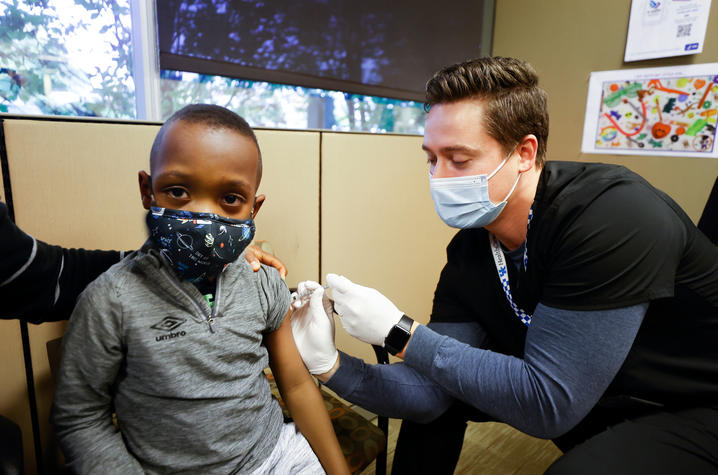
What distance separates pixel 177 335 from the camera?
2.66 feet

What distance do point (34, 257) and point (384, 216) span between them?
134 cm

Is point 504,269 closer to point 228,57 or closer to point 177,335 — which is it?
point 177,335

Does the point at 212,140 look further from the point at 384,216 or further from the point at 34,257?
the point at 384,216

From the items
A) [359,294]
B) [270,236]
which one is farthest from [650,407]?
[270,236]

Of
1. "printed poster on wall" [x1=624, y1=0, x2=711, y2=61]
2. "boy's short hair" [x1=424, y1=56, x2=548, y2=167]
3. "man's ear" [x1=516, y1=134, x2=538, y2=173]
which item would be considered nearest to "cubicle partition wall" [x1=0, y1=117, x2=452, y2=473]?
"boy's short hair" [x1=424, y1=56, x2=548, y2=167]

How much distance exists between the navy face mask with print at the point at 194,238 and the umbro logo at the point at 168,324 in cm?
9

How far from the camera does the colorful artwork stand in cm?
186

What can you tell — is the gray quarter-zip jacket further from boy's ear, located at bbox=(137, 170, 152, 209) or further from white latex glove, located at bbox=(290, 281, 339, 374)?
white latex glove, located at bbox=(290, 281, 339, 374)

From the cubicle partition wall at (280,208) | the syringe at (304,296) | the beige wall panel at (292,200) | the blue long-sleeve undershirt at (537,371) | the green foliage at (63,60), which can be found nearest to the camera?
the blue long-sleeve undershirt at (537,371)

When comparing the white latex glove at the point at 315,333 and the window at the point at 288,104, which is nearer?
the white latex glove at the point at 315,333

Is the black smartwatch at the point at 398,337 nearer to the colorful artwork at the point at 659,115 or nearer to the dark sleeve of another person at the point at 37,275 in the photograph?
the dark sleeve of another person at the point at 37,275

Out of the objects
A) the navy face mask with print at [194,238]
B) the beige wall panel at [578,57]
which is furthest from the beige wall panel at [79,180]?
the beige wall panel at [578,57]

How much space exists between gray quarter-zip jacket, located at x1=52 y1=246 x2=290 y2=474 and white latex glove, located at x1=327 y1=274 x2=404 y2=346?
0.96 feet

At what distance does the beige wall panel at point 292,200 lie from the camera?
1492 millimetres
